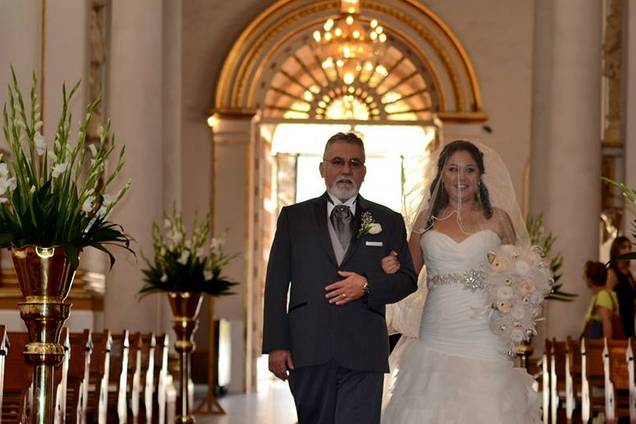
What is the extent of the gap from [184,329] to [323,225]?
7226 millimetres

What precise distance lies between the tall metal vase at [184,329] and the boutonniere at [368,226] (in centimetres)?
714

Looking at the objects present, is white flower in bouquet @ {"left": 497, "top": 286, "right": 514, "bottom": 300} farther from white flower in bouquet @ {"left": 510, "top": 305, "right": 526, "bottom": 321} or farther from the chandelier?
the chandelier

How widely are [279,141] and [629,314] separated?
50.3 feet

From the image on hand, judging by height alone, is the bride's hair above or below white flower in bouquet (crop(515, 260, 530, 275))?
above

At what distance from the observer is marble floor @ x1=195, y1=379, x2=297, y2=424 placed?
15.4 meters

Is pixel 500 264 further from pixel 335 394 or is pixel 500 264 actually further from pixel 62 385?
pixel 62 385

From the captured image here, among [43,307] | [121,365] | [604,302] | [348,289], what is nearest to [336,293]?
[348,289]

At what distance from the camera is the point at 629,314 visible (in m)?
13.6

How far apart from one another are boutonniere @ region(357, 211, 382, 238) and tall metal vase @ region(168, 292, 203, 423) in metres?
7.14

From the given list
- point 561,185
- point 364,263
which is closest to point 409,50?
point 561,185

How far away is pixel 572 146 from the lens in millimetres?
15281

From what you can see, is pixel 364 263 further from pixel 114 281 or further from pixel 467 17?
pixel 467 17

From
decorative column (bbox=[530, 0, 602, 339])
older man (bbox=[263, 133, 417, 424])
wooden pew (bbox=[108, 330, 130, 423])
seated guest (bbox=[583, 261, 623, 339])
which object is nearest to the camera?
older man (bbox=[263, 133, 417, 424])

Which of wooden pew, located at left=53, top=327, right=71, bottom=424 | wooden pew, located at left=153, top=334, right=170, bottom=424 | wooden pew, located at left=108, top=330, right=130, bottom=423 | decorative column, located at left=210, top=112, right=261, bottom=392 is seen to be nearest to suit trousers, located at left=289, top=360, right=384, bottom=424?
wooden pew, located at left=53, top=327, right=71, bottom=424
